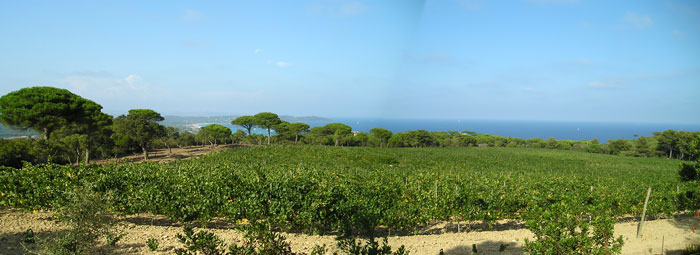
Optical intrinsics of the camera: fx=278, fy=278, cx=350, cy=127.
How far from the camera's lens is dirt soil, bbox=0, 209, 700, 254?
616cm

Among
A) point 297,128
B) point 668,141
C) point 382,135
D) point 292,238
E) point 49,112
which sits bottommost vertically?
point 292,238

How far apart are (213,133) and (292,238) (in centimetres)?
4036

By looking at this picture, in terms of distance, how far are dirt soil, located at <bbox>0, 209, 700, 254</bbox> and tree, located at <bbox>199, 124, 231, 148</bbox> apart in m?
36.0

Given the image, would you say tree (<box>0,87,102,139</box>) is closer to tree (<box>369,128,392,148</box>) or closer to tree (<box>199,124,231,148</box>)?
tree (<box>199,124,231,148</box>)

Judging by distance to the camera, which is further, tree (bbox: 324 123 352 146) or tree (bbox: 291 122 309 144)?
tree (bbox: 291 122 309 144)

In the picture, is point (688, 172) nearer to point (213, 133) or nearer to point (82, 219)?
point (82, 219)

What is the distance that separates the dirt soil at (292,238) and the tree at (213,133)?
3603 cm

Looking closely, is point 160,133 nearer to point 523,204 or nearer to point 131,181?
point 131,181

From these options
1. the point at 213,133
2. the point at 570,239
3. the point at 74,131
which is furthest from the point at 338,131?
the point at 570,239

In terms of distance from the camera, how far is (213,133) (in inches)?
1682

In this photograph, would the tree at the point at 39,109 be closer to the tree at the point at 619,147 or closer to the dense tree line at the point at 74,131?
the dense tree line at the point at 74,131

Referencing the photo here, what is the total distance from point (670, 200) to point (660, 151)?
65.7m

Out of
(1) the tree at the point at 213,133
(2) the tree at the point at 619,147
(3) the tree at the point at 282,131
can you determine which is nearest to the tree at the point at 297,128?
(3) the tree at the point at 282,131

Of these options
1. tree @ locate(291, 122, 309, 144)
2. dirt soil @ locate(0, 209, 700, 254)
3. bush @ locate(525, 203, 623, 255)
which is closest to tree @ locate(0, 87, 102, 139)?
dirt soil @ locate(0, 209, 700, 254)
